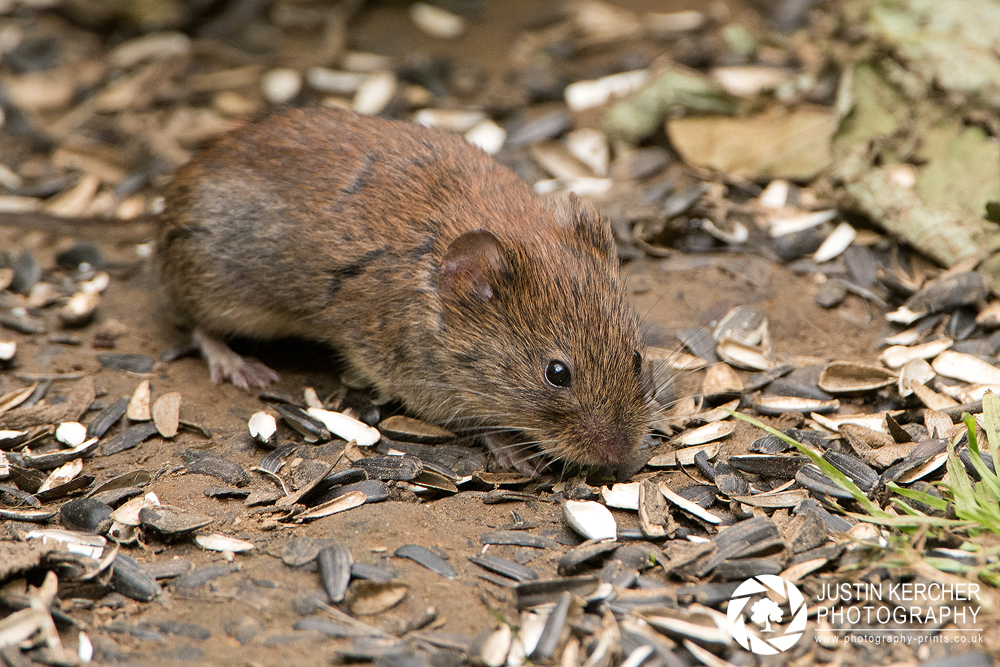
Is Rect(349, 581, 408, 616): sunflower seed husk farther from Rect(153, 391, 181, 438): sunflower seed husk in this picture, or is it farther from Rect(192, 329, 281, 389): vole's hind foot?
Rect(192, 329, 281, 389): vole's hind foot

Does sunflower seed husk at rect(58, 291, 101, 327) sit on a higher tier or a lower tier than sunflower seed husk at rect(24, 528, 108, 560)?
lower

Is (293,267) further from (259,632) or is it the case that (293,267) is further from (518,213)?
(259,632)

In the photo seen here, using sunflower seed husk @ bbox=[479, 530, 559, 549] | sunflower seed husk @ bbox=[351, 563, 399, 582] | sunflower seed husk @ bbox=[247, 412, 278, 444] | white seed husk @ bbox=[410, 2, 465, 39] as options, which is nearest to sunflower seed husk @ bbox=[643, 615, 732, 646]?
sunflower seed husk @ bbox=[479, 530, 559, 549]

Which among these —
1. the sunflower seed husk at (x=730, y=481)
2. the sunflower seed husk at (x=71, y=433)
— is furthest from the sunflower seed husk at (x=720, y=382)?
the sunflower seed husk at (x=71, y=433)

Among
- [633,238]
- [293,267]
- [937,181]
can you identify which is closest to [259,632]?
[293,267]

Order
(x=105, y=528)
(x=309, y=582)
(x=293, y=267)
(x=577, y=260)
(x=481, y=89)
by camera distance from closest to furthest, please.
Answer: (x=309, y=582) → (x=105, y=528) → (x=577, y=260) → (x=293, y=267) → (x=481, y=89)

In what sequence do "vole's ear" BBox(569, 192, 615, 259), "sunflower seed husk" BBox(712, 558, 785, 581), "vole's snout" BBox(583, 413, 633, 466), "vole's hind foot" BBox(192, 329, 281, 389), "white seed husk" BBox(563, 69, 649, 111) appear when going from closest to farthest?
1. "sunflower seed husk" BBox(712, 558, 785, 581)
2. "vole's snout" BBox(583, 413, 633, 466)
3. "vole's ear" BBox(569, 192, 615, 259)
4. "vole's hind foot" BBox(192, 329, 281, 389)
5. "white seed husk" BBox(563, 69, 649, 111)

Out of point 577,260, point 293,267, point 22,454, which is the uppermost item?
point 577,260

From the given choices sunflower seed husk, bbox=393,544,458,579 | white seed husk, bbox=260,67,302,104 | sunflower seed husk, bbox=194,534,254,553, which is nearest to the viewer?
sunflower seed husk, bbox=393,544,458,579

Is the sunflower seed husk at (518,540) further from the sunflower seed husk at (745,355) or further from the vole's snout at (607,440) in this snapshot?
the sunflower seed husk at (745,355)
